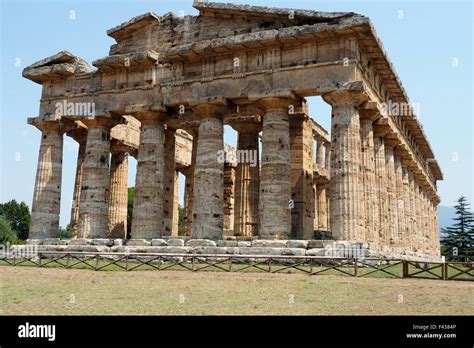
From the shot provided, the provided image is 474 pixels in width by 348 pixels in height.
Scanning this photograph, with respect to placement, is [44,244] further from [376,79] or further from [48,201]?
[376,79]

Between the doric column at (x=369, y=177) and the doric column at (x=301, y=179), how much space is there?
3.42 m

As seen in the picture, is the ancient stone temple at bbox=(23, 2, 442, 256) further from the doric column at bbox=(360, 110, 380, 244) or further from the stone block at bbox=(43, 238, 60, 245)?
the stone block at bbox=(43, 238, 60, 245)

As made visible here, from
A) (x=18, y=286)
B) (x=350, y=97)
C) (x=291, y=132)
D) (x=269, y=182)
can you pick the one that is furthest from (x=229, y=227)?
(x=18, y=286)

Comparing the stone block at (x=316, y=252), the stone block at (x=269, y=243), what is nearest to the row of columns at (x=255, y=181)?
the stone block at (x=269, y=243)

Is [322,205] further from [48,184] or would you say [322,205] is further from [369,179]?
[48,184]

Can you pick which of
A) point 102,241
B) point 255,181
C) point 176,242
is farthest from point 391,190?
point 102,241

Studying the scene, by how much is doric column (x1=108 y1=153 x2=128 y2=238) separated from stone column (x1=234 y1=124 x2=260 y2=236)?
7.77 metres

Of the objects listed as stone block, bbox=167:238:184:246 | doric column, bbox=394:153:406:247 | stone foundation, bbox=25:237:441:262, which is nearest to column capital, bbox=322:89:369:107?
stone foundation, bbox=25:237:441:262

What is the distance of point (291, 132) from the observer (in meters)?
28.5

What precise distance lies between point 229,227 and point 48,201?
13.3 m

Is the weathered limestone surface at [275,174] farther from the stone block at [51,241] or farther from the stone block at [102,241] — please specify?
the stone block at [51,241]
